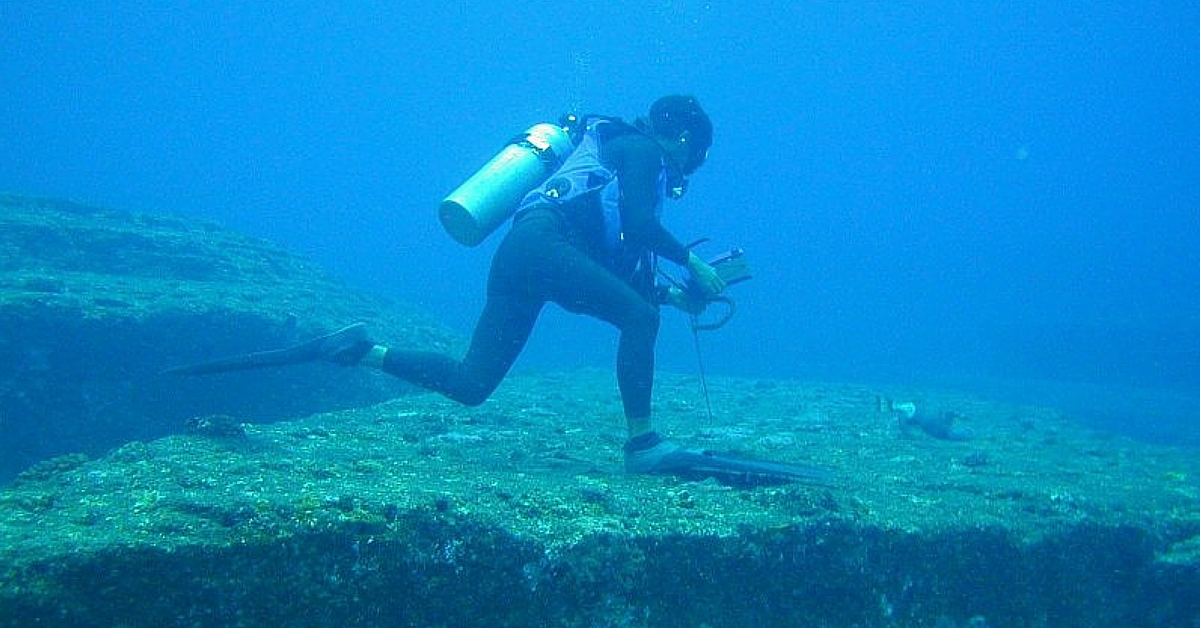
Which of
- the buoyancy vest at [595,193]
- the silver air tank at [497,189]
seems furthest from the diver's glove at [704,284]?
the silver air tank at [497,189]

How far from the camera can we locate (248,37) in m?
176

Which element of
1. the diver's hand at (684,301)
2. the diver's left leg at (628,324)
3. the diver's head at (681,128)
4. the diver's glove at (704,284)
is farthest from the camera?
the diver's hand at (684,301)

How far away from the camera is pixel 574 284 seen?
448 centimetres

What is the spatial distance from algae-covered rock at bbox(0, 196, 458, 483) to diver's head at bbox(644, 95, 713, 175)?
572 cm

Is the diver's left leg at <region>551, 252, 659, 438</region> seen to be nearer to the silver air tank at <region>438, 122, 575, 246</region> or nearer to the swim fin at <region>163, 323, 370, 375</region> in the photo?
the silver air tank at <region>438, 122, 575, 246</region>

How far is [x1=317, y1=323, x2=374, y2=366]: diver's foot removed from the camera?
4824 mm

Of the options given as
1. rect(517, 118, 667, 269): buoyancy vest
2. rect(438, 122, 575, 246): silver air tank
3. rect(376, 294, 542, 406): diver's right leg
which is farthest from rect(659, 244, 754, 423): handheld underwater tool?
rect(438, 122, 575, 246): silver air tank

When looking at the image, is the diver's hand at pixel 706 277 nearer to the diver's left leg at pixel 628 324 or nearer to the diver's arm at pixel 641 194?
the diver's arm at pixel 641 194

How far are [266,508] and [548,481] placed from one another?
1594 millimetres

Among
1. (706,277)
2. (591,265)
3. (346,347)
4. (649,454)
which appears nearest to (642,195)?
(591,265)

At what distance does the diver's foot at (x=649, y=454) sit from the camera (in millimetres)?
4152

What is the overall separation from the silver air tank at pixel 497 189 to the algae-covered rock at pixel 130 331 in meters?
4.29

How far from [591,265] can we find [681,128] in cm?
146

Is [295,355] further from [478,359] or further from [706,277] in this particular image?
[706,277]
